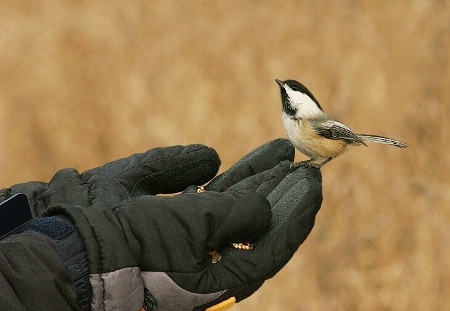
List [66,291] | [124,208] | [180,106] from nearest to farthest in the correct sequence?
[66,291], [124,208], [180,106]

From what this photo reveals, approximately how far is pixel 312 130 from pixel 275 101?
160 centimetres

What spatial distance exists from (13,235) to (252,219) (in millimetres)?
426

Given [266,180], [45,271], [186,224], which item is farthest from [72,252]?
[266,180]

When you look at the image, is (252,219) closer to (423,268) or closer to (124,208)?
(124,208)

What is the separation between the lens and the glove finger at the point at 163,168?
1.84 metres

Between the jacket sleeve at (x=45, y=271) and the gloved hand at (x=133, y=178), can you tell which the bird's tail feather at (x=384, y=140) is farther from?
the jacket sleeve at (x=45, y=271)

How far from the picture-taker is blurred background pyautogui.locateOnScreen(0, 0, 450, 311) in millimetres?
3135

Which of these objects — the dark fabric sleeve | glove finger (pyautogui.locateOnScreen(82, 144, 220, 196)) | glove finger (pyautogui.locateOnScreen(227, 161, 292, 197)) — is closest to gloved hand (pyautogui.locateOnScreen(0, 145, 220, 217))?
glove finger (pyautogui.locateOnScreen(82, 144, 220, 196))

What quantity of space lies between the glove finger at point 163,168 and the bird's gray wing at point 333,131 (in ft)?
0.88

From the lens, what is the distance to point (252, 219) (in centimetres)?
143

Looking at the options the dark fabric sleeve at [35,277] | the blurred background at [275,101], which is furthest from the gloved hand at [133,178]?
the blurred background at [275,101]

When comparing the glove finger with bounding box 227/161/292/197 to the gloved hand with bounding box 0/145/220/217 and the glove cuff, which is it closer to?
the gloved hand with bounding box 0/145/220/217

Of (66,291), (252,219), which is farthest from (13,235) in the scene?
(252,219)

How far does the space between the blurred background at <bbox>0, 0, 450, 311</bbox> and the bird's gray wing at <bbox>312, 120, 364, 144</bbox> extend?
1.37 meters
